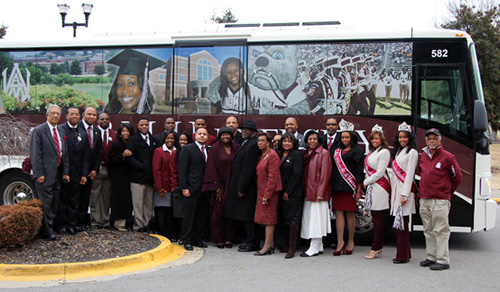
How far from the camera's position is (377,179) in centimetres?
725

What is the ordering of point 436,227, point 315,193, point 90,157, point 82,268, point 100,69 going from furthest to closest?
1. point 100,69
2. point 90,157
3. point 315,193
4. point 436,227
5. point 82,268

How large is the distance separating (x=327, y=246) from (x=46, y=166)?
4488 mm

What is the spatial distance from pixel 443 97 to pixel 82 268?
19.1 feet

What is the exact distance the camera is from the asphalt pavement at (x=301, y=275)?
19.6ft

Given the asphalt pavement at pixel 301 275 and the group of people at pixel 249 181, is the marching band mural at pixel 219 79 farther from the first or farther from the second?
the asphalt pavement at pixel 301 275

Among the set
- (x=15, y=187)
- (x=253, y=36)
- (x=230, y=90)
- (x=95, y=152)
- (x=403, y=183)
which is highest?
(x=253, y=36)

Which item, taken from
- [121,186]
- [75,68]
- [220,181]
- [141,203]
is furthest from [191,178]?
[75,68]

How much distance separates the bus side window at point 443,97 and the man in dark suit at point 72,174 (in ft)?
17.5

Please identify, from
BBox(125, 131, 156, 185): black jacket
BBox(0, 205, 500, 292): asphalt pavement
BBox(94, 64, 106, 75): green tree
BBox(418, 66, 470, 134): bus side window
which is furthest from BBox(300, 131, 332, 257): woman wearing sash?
BBox(94, 64, 106, 75): green tree

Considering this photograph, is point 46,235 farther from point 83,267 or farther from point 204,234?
point 204,234

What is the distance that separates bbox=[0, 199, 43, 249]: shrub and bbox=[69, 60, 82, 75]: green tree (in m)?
3.09

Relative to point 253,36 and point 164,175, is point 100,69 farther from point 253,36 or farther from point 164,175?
point 253,36

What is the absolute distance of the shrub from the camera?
6582mm

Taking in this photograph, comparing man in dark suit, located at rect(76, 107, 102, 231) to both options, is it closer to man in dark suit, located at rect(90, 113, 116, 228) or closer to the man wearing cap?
man in dark suit, located at rect(90, 113, 116, 228)
